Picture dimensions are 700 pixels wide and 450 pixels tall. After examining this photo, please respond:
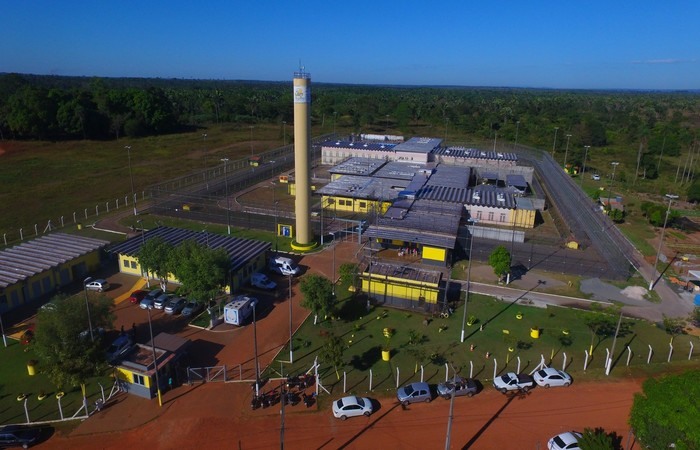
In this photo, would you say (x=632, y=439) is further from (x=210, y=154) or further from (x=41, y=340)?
(x=210, y=154)

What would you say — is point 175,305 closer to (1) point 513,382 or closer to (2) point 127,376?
(2) point 127,376

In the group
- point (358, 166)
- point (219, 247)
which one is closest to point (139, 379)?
point (219, 247)

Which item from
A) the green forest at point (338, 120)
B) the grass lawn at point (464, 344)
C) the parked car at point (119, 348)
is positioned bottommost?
the grass lawn at point (464, 344)

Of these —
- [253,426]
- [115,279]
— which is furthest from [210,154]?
[253,426]

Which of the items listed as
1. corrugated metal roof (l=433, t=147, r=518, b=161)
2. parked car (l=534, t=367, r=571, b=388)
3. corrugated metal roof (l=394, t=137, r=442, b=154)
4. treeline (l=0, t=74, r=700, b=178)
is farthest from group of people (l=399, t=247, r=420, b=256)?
treeline (l=0, t=74, r=700, b=178)

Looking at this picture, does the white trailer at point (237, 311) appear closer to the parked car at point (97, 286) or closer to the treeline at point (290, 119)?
the parked car at point (97, 286)

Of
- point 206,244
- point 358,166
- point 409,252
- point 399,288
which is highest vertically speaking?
point 358,166

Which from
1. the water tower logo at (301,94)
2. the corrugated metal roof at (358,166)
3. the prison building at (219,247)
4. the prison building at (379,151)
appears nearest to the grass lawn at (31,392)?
the prison building at (219,247)
